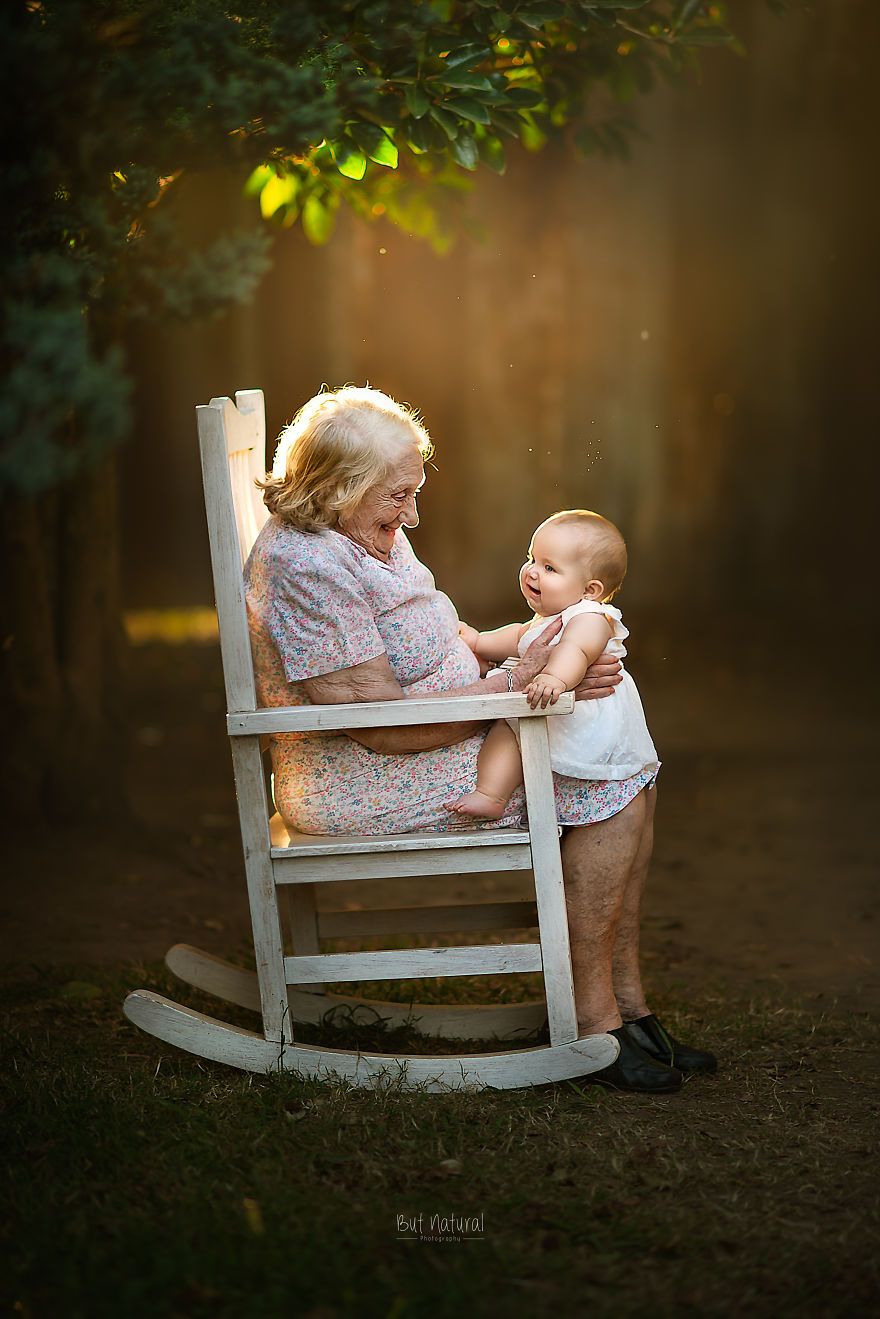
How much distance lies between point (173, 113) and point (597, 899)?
5.49 feet

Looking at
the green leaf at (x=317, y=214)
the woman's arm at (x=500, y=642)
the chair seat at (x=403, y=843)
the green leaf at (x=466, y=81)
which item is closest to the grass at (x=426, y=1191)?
the chair seat at (x=403, y=843)

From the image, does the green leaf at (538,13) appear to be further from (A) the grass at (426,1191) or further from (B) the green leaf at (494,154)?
(A) the grass at (426,1191)

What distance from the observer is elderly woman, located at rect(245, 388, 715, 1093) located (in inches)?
86.4

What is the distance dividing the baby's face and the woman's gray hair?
0.97 ft

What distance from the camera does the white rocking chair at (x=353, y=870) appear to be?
2.12 m

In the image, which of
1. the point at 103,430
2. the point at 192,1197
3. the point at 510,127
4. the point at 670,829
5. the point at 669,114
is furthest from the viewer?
the point at 669,114

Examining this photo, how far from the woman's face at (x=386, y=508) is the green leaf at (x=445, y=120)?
2.51 feet

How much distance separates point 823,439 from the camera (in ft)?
27.2

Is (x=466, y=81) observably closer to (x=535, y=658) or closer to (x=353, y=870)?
(x=535, y=658)

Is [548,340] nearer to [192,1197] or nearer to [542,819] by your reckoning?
[542,819]

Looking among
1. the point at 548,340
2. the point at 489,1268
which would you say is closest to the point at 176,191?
the point at 489,1268

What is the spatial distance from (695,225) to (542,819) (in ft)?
22.2

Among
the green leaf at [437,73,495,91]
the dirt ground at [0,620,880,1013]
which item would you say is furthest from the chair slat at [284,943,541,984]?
the green leaf at [437,73,495,91]

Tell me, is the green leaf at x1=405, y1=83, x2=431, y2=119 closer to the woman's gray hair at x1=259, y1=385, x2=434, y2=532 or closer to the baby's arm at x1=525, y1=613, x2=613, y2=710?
the woman's gray hair at x1=259, y1=385, x2=434, y2=532
